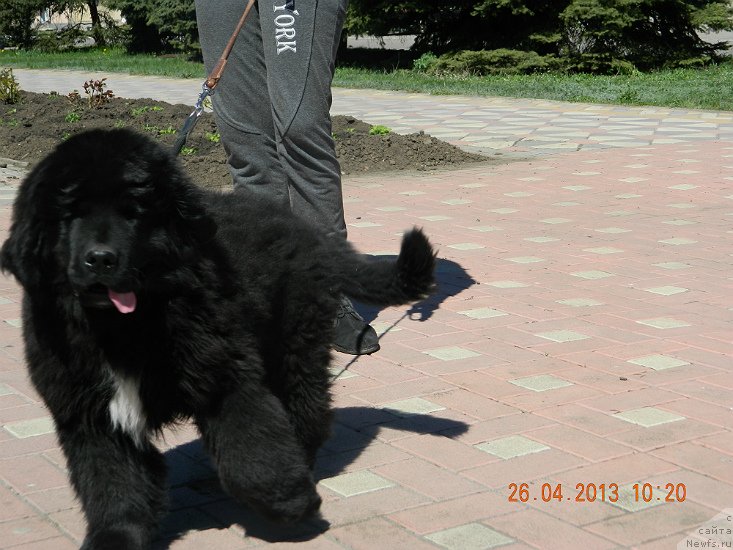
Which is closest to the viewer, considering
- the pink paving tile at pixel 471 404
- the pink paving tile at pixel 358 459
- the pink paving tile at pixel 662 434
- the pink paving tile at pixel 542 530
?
the pink paving tile at pixel 542 530

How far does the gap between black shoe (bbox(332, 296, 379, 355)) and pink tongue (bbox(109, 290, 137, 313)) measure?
209 centimetres

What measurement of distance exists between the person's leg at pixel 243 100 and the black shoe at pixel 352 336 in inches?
24.8

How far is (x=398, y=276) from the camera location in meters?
3.48

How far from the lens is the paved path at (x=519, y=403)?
310 centimetres

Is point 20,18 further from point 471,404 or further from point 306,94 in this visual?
point 471,404

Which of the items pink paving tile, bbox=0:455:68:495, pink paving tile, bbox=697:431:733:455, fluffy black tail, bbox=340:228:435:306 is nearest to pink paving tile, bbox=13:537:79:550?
pink paving tile, bbox=0:455:68:495

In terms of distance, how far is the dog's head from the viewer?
103 inches

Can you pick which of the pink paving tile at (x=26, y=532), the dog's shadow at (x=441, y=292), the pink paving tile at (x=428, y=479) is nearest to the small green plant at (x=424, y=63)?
the dog's shadow at (x=441, y=292)

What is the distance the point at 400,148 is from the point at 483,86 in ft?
28.9

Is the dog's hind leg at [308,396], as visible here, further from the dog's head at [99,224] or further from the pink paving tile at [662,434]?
the pink paving tile at [662,434]

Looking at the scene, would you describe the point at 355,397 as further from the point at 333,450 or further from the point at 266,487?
the point at 266,487

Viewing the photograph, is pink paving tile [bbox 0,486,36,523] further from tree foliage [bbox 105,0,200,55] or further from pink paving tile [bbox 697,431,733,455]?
tree foliage [bbox 105,0,200,55]

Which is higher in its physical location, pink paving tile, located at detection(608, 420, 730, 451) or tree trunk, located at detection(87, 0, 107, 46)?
tree trunk, located at detection(87, 0, 107, 46)

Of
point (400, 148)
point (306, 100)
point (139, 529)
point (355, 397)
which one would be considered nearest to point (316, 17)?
point (306, 100)
